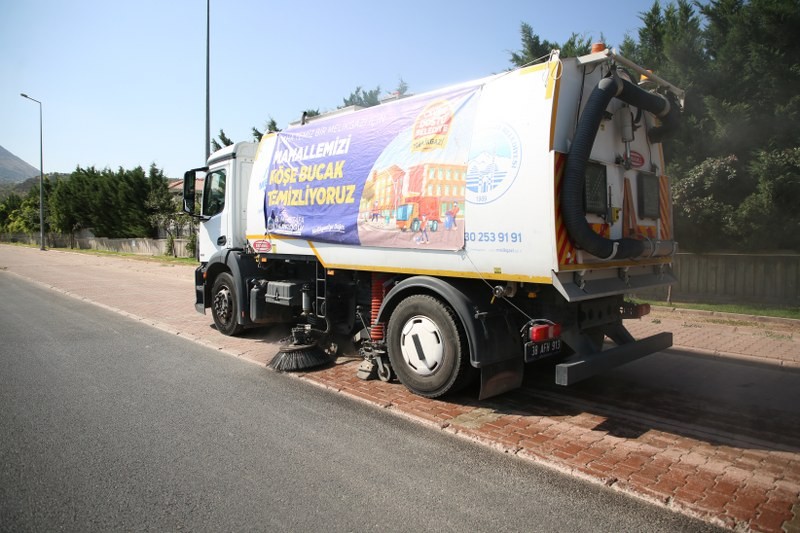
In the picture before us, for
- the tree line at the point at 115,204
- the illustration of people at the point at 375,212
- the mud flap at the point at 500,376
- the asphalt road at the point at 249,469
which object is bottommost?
the asphalt road at the point at 249,469

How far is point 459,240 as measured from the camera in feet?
15.5

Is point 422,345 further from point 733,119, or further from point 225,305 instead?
point 733,119

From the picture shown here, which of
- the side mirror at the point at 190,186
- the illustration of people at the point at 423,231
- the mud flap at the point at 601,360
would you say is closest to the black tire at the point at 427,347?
the illustration of people at the point at 423,231

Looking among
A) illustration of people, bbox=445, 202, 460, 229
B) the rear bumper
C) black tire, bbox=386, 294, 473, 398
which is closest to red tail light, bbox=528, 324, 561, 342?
the rear bumper

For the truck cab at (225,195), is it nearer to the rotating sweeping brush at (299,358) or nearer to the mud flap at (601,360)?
the rotating sweeping brush at (299,358)

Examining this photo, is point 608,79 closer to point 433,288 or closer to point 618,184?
point 618,184

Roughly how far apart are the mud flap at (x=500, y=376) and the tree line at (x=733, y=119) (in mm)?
7904

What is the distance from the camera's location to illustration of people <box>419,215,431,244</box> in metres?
5.01

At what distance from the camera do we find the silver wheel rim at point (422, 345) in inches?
197

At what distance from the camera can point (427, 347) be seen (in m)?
5.08

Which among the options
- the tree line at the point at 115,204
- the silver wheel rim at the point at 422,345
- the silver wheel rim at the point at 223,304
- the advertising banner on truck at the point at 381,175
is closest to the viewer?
the advertising banner on truck at the point at 381,175

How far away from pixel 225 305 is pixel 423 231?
4.74 meters

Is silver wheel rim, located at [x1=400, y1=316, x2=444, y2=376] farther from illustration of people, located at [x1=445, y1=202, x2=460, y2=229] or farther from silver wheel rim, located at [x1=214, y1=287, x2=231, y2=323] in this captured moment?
silver wheel rim, located at [x1=214, y1=287, x2=231, y2=323]

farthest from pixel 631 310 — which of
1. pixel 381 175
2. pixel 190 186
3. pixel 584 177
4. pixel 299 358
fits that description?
pixel 190 186
